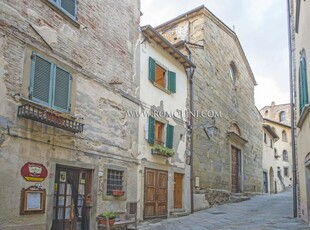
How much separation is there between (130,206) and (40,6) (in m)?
6.02

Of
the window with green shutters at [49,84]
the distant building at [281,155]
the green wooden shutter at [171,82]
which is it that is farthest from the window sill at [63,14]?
the distant building at [281,155]

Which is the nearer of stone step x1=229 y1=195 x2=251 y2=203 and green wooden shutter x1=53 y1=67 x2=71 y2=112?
green wooden shutter x1=53 y1=67 x2=71 y2=112

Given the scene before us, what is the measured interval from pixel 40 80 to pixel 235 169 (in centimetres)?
1487

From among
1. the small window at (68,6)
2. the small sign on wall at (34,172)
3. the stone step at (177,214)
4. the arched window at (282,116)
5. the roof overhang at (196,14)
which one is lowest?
the stone step at (177,214)

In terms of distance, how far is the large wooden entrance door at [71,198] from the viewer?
26.9 feet

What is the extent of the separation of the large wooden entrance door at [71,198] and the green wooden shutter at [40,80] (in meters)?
1.69

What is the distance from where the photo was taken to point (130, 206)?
10609 mm

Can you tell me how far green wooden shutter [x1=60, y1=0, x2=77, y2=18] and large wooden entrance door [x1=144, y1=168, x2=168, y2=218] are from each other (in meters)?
5.43

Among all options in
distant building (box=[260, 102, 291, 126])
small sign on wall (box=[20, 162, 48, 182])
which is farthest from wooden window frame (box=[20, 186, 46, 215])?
distant building (box=[260, 102, 291, 126])

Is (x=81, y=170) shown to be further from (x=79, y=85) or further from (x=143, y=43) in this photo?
(x=143, y=43)

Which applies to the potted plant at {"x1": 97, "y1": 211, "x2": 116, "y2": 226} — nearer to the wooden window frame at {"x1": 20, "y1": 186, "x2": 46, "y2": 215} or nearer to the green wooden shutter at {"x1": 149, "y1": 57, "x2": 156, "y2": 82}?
the wooden window frame at {"x1": 20, "y1": 186, "x2": 46, "y2": 215}

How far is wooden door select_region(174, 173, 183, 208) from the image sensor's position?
13.5 metres

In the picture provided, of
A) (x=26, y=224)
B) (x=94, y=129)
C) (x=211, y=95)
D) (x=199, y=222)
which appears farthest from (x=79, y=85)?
(x=211, y=95)

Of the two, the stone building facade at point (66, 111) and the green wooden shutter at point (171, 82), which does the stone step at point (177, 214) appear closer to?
the stone building facade at point (66, 111)
